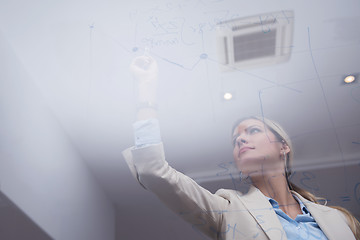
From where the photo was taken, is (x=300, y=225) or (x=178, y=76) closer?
(x=300, y=225)

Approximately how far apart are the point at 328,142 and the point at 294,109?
0.31 ft

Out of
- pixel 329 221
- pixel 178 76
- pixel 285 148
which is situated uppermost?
pixel 178 76

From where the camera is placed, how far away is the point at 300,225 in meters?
0.59

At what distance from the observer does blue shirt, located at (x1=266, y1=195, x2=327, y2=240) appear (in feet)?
1.85

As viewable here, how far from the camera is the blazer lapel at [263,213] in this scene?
0.55 m

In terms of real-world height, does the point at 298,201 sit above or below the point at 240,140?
below

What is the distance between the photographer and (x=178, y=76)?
69 centimetres

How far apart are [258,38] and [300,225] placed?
0.38 metres

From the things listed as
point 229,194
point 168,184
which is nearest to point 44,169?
point 168,184

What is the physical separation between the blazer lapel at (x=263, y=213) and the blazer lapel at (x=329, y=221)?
8 cm

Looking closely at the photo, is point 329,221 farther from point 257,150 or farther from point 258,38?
point 258,38

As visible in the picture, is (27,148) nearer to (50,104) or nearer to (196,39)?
(50,104)

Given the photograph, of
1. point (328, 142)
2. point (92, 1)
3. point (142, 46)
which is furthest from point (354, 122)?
point (92, 1)

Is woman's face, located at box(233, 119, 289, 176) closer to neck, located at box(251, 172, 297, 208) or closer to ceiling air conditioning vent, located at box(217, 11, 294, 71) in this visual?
neck, located at box(251, 172, 297, 208)
